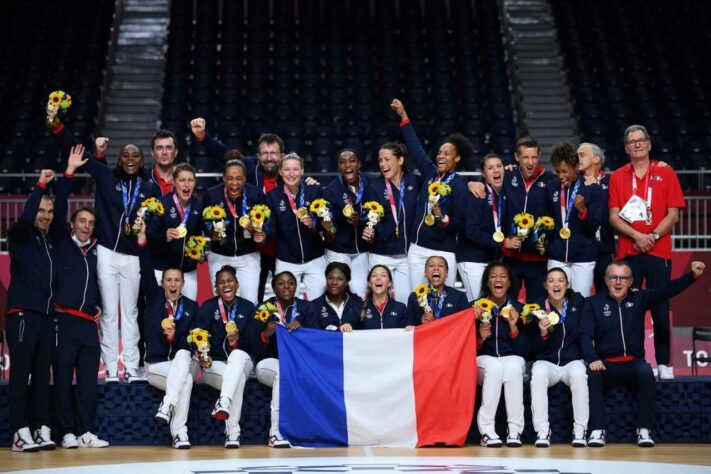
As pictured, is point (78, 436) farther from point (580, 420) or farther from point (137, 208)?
point (580, 420)

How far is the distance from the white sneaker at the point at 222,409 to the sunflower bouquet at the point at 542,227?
9.10 ft

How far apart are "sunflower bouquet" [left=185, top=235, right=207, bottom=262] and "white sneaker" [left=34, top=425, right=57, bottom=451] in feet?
5.74

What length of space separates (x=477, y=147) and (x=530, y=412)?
8.36m

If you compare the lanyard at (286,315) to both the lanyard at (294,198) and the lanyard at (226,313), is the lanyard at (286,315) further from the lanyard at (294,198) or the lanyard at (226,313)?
the lanyard at (294,198)

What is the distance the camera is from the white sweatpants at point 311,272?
8945 millimetres

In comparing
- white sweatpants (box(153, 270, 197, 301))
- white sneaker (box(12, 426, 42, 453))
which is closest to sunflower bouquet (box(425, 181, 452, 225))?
white sweatpants (box(153, 270, 197, 301))

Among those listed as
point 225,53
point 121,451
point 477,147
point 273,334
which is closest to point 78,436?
point 121,451

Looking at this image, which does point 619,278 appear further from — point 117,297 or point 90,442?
point 90,442

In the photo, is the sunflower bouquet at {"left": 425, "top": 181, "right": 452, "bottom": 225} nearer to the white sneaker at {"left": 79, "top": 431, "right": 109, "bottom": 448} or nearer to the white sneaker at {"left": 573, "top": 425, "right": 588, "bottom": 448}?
the white sneaker at {"left": 573, "top": 425, "right": 588, "bottom": 448}

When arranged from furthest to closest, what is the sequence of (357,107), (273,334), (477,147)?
(357,107) → (477,147) → (273,334)

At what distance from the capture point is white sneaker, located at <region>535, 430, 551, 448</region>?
8.12 metres

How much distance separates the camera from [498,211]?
8852 mm

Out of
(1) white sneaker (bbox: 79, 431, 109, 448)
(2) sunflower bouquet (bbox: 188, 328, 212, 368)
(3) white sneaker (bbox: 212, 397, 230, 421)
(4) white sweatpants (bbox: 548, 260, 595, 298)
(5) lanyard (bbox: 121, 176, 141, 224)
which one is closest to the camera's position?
(3) white sneaker (bbox: 212, 397, 230, 421)

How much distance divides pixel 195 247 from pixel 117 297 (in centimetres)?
75
